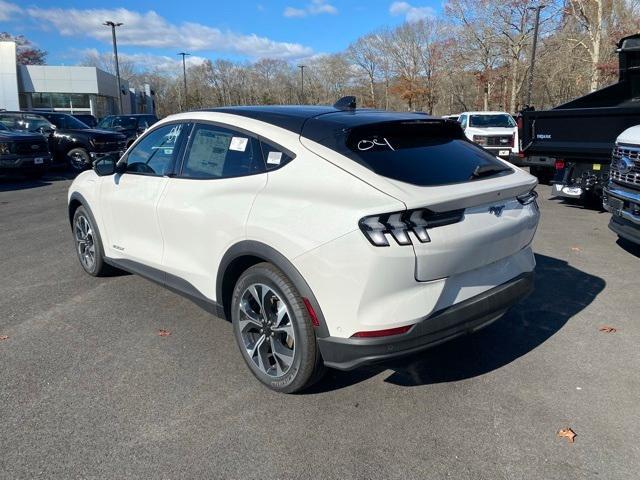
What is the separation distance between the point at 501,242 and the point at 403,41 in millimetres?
64198

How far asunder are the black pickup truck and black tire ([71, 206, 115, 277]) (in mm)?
6734

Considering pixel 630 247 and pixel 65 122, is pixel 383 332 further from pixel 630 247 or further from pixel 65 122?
pixel 65 122

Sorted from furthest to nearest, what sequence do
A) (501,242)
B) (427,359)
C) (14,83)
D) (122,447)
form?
(14,83), (427,359), (501,242), (122,447)

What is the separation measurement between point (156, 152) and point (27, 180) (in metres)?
13.0

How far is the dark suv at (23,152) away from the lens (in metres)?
13.5

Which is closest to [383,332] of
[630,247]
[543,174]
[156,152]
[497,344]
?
[497,344]

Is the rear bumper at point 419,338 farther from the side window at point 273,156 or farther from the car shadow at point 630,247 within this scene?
the car shadow at point 630,247

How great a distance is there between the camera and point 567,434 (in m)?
2.78

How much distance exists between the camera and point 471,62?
152ft

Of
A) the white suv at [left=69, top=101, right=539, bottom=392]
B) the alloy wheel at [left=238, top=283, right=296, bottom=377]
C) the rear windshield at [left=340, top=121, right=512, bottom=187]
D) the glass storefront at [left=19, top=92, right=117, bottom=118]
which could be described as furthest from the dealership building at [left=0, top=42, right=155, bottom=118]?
the rear windshield at [left=340, top=121, right=512, bottom=187]

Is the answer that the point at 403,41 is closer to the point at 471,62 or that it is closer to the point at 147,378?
the point at 471,62

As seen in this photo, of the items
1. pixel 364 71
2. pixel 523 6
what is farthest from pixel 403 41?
pixel 523 6

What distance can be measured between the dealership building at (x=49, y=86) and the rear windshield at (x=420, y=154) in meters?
50.4

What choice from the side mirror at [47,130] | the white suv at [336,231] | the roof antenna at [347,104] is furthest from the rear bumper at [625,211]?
the side mirror at [47,130]
